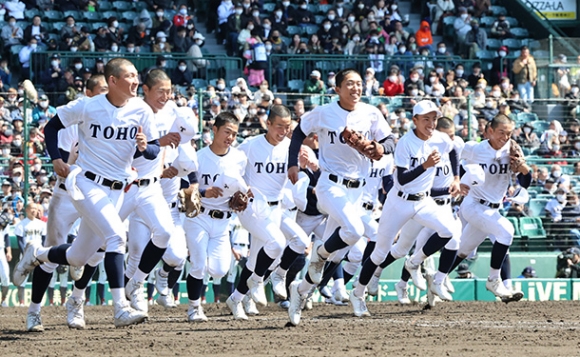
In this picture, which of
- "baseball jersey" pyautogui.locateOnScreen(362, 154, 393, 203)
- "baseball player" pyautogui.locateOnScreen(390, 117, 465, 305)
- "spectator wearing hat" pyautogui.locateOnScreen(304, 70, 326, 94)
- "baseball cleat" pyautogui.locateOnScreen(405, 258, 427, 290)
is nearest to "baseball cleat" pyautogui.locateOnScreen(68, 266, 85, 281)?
"baseball player" pyautogui.locateOnScreen(390, 117, 465, 305)

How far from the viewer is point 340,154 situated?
37.3 feet

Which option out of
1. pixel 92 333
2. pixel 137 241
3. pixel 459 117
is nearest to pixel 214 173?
pixel 137 241

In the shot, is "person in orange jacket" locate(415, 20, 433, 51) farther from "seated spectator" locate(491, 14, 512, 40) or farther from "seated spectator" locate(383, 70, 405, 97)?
"seated spectator" locate(383, 70, 405, 97)

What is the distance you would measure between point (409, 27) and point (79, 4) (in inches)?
333

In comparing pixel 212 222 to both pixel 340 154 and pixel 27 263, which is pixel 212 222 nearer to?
pixel 340 154

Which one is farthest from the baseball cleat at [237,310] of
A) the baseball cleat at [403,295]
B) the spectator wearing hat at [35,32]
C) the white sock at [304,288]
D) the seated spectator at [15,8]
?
the seated spectator at [15,8]

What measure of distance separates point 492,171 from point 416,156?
1271 mm

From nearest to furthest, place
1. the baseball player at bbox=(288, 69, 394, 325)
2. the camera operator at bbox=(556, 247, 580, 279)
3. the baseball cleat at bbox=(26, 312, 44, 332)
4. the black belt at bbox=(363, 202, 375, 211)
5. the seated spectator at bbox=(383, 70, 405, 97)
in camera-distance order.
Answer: the baseball cleat at bbox=(26, 312, 44, 332)
the baseball player at bbox=(288, 69, 394, 325)
the black belt at bbox=(363, 202, 375, 211)
the camera operator at bbox=(556, 247, 580, 279)
the seated spectator at bbox=(383, 70, 405, 97)

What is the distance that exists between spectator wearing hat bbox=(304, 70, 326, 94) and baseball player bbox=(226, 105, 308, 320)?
10299 millimetres

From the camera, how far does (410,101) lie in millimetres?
21312

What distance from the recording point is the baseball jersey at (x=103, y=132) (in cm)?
964

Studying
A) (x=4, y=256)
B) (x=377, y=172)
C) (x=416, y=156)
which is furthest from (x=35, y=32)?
(x=416, y=156)

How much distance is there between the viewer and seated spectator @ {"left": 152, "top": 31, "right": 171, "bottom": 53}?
2484cm

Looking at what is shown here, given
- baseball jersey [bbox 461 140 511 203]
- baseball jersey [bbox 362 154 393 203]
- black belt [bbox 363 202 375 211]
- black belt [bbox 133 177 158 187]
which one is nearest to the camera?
black belt [bbox 133 177 158 187]
